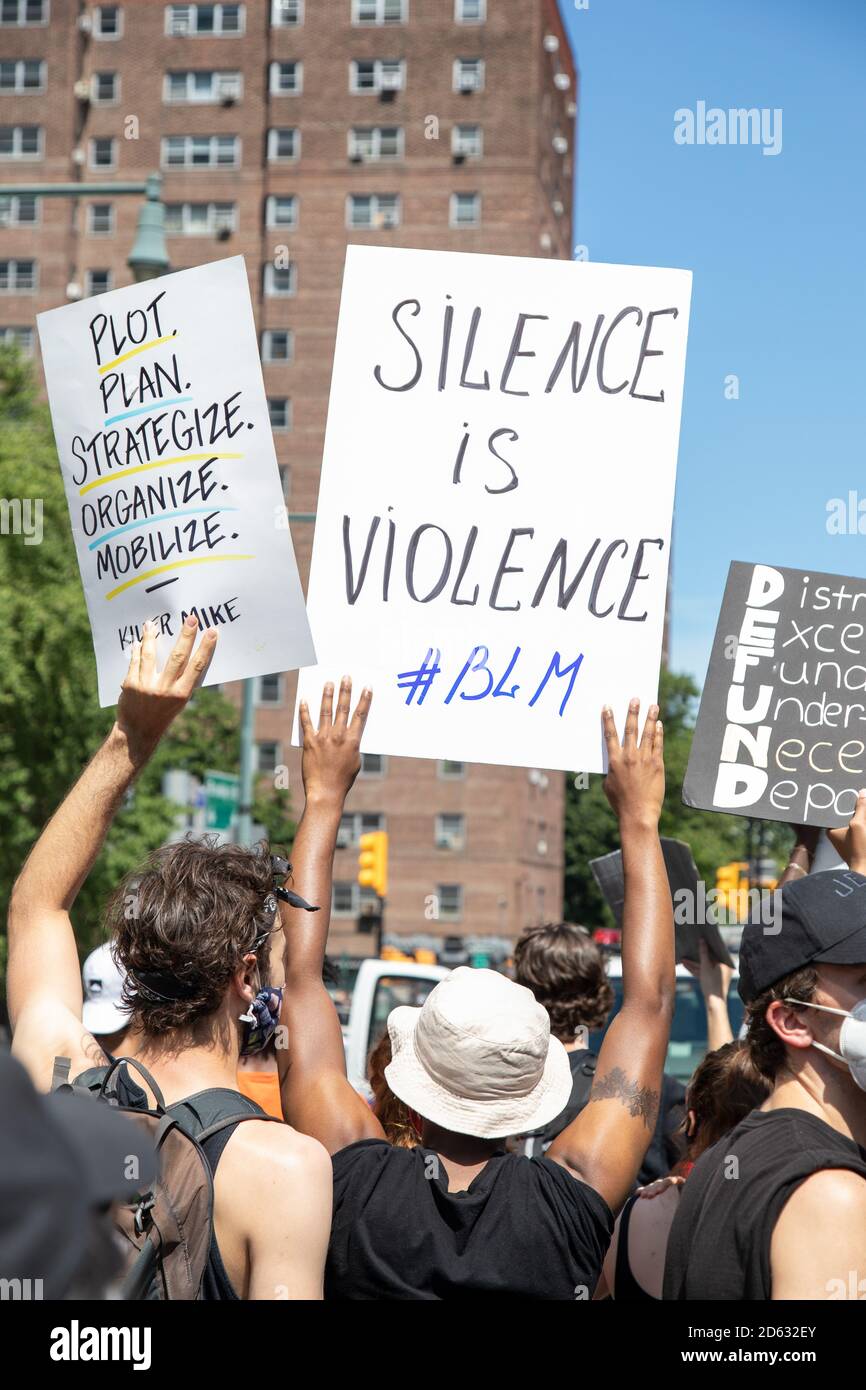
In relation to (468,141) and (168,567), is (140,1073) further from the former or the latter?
(468,141)

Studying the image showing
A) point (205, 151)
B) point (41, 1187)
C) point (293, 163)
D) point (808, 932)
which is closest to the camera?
point (41, 1187)

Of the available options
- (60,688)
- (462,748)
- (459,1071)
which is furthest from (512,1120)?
(60,688)

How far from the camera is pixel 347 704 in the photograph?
3574 mm

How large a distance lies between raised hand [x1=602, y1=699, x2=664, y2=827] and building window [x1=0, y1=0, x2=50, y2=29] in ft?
214

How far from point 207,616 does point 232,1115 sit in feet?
5.06

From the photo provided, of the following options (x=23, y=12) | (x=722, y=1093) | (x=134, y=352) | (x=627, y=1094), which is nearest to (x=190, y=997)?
(x=627, y=1094)

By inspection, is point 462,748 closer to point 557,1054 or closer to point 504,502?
point 504,502

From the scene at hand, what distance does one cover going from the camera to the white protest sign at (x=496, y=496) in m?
3.66

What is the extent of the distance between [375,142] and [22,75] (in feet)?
45.9

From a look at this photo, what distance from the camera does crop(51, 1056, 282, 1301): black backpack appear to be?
2.21 m

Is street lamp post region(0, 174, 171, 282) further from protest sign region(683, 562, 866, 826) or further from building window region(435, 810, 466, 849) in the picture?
building window region(435, 810, 466, 849)

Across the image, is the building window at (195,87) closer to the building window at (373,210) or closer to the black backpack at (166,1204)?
the building window at (373,210)

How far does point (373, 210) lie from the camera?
61844 mm

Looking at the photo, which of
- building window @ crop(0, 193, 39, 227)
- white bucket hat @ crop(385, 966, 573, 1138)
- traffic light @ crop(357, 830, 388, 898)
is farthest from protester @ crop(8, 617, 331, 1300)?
building window @ crop(0, 193, 39, 227)
